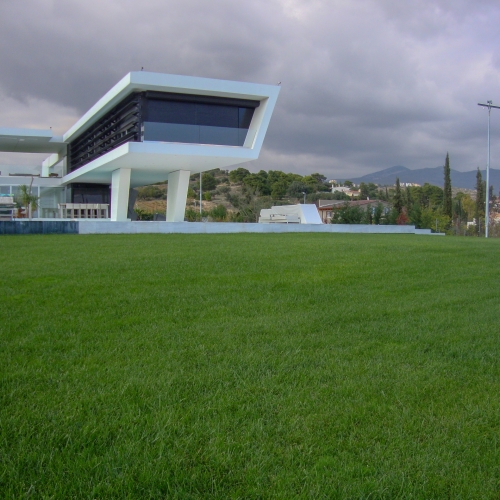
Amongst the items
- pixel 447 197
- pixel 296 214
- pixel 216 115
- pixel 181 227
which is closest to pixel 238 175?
pixel 447 197

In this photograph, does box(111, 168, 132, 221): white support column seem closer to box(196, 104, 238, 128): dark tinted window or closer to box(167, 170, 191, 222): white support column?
box(167, 170, 191, 222): white support column

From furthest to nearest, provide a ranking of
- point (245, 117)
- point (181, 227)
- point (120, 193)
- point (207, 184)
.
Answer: point (207, 184)
point (120, 193)
point (245, 117)
point (181, 227)

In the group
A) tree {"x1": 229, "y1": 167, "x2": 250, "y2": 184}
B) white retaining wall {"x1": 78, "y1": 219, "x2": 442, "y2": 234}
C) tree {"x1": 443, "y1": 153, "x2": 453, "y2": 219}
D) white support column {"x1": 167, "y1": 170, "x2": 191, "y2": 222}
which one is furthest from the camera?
tree {"x1": 229, "y1": 167, "x2": 250, "y2": 184}

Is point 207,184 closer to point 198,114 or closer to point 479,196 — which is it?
point 479,196

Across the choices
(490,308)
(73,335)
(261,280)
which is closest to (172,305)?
(73,335)

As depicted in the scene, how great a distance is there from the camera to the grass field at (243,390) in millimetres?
2848

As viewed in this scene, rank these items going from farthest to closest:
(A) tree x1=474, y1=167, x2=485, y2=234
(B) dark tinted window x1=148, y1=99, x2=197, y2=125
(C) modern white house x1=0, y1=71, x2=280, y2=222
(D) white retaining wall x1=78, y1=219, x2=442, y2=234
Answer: (A) tree x1=474, y1=167, x2=485, y2=234 < (B) dark tinted window x1=148, y1=99, x2=197, y2=125 < (C) modern white house x1=0, y1=71, x2=280, y2=222 < (D) white retaining wall x1=78, y1=219, x2=442, y2=234

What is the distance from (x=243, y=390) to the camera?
13.3ft

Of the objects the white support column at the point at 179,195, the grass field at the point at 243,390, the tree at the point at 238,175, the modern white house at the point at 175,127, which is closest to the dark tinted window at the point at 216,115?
the modern white house at the point at 175,127

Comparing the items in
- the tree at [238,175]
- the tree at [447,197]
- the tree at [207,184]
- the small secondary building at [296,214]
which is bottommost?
the small secondary building at [296,214]

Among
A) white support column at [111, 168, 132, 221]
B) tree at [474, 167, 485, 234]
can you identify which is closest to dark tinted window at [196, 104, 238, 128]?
white support column at [111, 168, 132, 221]

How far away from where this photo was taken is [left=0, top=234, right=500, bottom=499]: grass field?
112 inches

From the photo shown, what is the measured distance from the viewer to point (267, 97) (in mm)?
26750

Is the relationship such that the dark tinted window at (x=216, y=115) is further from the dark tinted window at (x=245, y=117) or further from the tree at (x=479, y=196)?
the tree at (x=479, y=196)
